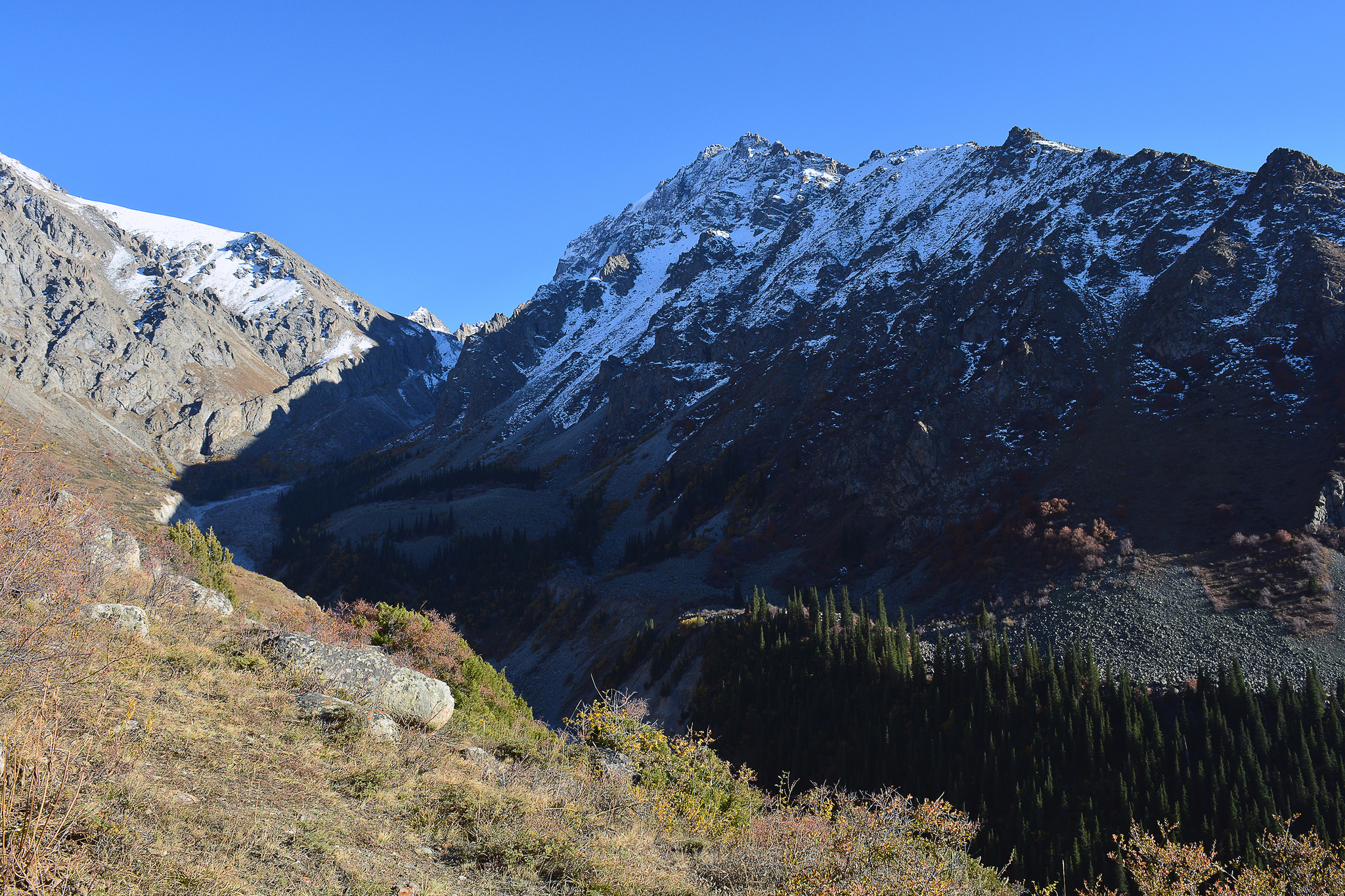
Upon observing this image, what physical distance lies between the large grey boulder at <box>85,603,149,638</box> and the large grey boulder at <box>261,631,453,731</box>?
2.55 metres

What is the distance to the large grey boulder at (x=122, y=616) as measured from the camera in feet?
43.1

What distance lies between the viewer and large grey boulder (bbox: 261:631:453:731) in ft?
50.4

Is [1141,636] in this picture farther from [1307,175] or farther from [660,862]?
[1307,175]

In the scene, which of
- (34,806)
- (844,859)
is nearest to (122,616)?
(34,806)

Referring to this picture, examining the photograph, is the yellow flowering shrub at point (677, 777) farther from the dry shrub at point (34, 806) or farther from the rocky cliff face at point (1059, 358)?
the rocky cliff face at point (1059, 358)

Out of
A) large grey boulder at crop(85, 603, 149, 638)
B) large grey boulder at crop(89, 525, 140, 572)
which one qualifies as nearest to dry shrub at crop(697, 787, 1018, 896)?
large grey boulder at crop(85, 603, 149, 638)

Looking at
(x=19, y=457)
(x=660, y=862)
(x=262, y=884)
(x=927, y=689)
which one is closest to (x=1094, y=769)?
(x=927, y=689)

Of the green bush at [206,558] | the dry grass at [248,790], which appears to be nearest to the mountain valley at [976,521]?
the dry grass at [248,790]

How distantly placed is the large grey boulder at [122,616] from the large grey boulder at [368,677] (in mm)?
2545

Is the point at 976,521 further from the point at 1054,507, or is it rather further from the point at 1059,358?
the point at 1059,358

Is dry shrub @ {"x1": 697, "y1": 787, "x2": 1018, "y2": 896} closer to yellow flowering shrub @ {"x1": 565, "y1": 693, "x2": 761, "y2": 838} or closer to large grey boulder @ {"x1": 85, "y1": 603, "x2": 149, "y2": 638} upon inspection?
yellow flowering shrub @ {"x1": 565, "y1": 693, "x2": 761, "y2": 838}

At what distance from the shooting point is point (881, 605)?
179 ft

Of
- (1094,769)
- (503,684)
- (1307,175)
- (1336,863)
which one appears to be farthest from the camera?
(1307,175)

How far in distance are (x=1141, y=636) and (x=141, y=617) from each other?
5732 centimetres
